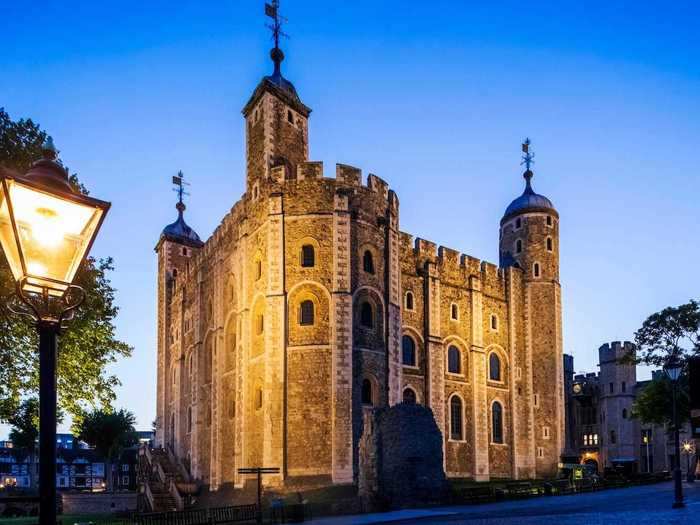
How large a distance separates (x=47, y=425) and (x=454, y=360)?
3809 centimetres

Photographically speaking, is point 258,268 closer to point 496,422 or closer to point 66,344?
point 66,344

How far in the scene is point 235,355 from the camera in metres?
35.5

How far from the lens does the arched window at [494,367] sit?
43.2m

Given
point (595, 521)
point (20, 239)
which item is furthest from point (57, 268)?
point (595, 521)

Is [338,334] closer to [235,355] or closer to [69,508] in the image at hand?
[235,355]

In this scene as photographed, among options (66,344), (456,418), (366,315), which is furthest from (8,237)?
(456,418)

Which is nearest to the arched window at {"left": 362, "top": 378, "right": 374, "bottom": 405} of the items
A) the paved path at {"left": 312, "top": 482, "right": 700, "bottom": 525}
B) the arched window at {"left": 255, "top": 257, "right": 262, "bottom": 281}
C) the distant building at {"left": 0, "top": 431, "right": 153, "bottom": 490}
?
the arched window at {"left": 255, "top": 257, "right": 262, "bottom": 281}

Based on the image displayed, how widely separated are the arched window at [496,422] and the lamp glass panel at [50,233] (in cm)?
4047

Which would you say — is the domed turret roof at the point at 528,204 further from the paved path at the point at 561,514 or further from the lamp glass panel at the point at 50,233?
the lamp glass panel at the point at 50,233

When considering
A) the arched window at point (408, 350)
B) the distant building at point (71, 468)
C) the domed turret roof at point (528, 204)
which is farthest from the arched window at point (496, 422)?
the distant building at point (71, 468)

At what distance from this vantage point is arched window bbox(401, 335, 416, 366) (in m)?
38.2

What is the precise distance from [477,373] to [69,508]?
2633 centimetres

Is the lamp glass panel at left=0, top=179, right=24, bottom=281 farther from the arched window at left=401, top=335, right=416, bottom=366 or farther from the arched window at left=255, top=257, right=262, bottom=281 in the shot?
the arched window at left=401, top=335, right=416, bottom=366

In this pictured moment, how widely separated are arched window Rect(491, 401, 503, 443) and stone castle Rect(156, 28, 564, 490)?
117 mm
